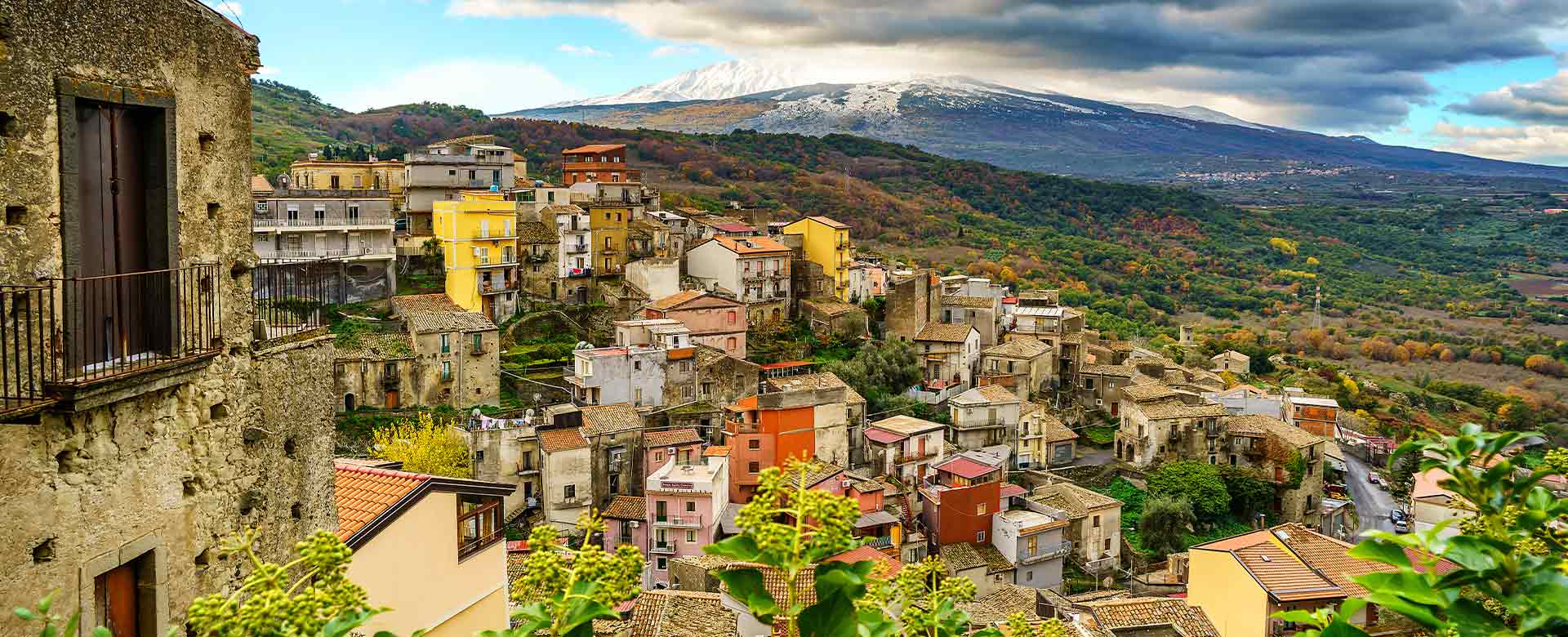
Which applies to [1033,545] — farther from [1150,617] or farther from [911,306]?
[911,306]

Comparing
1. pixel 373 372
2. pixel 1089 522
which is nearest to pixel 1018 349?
pixel 1089 522

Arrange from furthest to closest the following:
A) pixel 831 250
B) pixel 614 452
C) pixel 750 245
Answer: pixel 831 250, pixel 750 245, pixel 614 452

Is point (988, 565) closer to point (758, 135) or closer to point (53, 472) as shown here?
point (53, 472)

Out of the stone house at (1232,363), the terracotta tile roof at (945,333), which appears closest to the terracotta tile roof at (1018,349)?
the terracotta tile roof at (945,333)

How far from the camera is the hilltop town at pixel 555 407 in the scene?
15.6 ft

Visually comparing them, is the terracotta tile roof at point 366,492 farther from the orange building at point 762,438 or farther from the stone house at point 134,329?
the orange building at point 762,438

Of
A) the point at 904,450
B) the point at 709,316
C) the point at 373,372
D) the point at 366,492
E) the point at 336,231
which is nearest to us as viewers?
the point at 366,492

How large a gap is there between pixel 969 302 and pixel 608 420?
21715 millimetres

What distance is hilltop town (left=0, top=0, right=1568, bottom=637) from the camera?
15.6 ft

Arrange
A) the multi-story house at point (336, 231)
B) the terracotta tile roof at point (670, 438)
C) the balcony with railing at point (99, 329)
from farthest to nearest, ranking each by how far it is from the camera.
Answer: the multi-story house at point (336, 231)
the terracotta tile roof at point (670, 438)
the balcony with railing at point (99, 329)

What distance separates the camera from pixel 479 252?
40375mm

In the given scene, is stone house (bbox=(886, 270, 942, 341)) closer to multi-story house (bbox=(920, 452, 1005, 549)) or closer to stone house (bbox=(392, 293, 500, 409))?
multi-story house (bbox=(920, 452, 1005, 549))

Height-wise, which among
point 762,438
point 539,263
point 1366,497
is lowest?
point 1366,497

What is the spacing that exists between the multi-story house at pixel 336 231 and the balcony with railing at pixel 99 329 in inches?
1324
